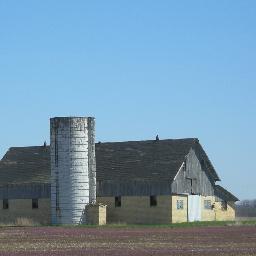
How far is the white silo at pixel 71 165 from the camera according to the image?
6100 cm

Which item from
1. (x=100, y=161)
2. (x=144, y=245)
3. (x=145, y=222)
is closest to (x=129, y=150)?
(x=100, y=161)

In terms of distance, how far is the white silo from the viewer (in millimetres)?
61000

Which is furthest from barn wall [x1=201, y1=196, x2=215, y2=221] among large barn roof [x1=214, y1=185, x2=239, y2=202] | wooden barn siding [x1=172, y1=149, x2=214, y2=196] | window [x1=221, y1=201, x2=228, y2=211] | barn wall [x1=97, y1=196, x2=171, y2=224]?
barn wall [x1=97, y1=196, x2=171, y2=224]

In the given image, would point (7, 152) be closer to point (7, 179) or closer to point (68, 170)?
point (7, 179)

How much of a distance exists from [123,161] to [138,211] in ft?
16.2

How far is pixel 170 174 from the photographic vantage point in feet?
208

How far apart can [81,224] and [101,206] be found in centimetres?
209

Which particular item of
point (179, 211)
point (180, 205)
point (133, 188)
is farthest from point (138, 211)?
point (180, 205)

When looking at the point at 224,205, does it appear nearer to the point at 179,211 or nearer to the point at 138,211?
the point at 179,211

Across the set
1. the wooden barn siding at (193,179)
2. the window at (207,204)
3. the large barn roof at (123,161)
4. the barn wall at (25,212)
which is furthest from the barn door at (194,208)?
the barn wall at (25,212)

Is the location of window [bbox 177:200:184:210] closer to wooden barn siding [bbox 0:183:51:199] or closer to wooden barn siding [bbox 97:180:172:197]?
wooden barn siding [bbox 97:180:172:197]

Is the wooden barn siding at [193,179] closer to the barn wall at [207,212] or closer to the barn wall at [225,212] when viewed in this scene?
the barn wall at [207,212]

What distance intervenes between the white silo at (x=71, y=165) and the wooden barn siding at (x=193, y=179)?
6995 millimetres

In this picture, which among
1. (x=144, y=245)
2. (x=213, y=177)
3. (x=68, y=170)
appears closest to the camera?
(x=144, y=245)
